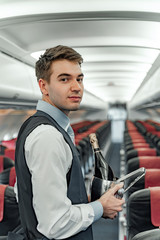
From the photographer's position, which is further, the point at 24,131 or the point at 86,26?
the point at 86,26

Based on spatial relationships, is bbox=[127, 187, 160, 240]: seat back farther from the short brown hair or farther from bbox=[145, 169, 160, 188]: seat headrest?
the short brown hair

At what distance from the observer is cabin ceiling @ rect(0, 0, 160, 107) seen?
2.19 metres

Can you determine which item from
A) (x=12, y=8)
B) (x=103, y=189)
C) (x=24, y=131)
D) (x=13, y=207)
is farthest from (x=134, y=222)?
(x=12, y=8)

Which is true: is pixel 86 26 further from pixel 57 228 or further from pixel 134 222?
pixel 57 228

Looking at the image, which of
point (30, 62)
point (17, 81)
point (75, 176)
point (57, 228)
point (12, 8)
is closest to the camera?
point (57, 228)

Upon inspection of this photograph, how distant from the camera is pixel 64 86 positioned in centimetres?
138

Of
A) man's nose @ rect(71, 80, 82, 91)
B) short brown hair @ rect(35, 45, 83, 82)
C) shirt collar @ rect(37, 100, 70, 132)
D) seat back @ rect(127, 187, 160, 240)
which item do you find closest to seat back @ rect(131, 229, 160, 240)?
seat back @ rect(127, 187, 160, 240)

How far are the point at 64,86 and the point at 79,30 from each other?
164 cm

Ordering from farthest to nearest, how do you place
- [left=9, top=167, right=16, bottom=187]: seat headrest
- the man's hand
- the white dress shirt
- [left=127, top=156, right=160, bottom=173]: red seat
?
[left=127, top=156, right=160, bottom=173]: red seat < [left=9, top=167, right=16, bottom=187]: seat headrest < the man's hand < the white dress shirt

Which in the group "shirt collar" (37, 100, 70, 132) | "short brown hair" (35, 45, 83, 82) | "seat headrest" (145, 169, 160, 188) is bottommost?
"seat headrest" (145, 169, 160, 188)

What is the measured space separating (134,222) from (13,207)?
39.7 inches

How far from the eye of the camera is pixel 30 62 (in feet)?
14.8

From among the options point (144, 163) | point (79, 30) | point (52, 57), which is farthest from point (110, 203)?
point (144, 163)

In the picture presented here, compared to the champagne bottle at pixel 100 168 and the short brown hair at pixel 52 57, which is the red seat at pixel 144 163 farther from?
the short brown hair at pixel 52 57
